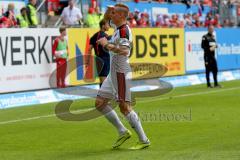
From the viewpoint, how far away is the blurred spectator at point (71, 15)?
83.8 feet

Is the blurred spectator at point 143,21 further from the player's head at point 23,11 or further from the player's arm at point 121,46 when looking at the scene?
the player's arm at point 121,46

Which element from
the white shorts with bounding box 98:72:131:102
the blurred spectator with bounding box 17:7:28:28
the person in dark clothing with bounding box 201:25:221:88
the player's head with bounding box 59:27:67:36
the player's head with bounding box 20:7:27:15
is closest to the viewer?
the white shorts with bounding box 98:72:131:102

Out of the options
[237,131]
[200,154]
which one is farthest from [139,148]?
[237,131]

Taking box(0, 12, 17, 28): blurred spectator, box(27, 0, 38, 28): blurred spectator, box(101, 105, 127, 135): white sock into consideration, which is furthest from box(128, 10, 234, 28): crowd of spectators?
box(101, 105, 127, 135): white sock

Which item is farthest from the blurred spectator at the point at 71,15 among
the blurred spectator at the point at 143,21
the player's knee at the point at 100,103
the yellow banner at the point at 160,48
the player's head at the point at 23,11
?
the player's knee at the point at 100,103

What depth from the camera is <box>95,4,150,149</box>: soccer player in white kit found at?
11.1 metres

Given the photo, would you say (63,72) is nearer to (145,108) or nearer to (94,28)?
(94,28)

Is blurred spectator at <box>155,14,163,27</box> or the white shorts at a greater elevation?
the white shorts

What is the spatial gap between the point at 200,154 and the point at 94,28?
16.0 metres

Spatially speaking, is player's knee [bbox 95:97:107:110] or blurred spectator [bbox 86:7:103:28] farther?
blurred spectator [bbox 86:7:103:28]

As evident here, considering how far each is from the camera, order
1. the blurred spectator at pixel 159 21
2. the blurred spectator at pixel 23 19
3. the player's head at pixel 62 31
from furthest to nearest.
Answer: the blurred spectator at pixel 159 21, the player's head at pixel 62 31, the blurred spectator at pixel 23 19

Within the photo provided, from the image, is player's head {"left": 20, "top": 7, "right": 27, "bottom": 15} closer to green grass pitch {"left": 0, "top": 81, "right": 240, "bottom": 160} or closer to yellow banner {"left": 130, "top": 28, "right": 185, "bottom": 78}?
green grass pitch {"left": 0, "top": 81, "right": 240, "bottom": 160}

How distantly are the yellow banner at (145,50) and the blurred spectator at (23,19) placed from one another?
1833 mm

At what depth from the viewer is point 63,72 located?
23781mm
